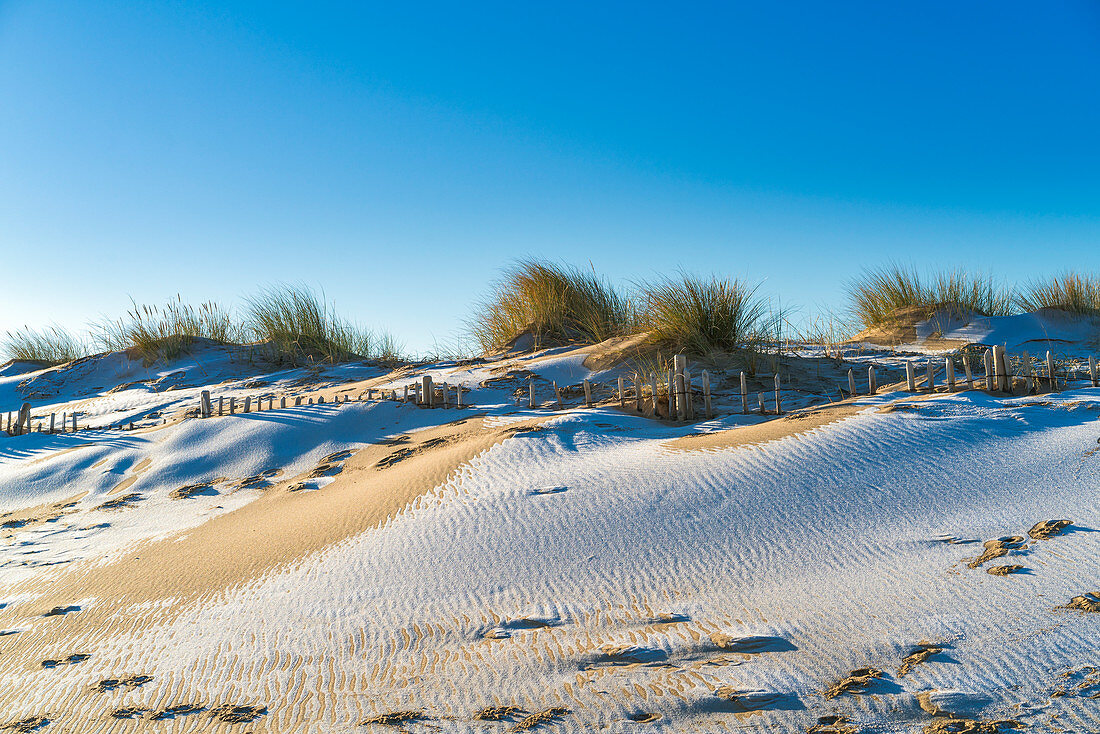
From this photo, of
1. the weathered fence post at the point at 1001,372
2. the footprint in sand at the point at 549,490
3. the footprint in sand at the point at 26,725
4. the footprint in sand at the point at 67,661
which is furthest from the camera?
the weathered fence post at the point at 1001,372

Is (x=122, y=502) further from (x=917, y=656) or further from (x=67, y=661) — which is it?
(x=917, y=656)

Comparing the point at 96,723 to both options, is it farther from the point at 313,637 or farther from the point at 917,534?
the point at 917,534

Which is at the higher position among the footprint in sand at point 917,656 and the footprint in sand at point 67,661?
the footprint in sand at point 917,656

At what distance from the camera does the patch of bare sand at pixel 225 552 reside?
7.76 feet

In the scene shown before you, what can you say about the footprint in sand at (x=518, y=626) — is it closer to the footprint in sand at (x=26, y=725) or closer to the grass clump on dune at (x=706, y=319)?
the footprint in sand at (x=26, y=725)

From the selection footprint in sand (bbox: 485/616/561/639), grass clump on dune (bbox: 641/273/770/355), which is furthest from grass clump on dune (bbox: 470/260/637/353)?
footprint in sand (bbox: 485/616/561/639)

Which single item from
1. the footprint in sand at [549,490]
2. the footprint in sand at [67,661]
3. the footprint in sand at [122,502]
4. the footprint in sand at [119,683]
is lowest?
the footprint in sand at [119,683]

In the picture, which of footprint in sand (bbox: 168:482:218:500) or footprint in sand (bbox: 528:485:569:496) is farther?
footprint in sand (bbox: 168:482:218:500)

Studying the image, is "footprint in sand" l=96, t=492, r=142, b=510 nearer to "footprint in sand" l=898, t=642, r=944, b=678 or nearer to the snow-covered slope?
the snow-covered slope

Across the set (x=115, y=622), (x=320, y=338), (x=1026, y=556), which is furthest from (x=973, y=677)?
(x=320, y=338)

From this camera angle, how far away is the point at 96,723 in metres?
1.75

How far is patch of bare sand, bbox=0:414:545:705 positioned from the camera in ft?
7.76

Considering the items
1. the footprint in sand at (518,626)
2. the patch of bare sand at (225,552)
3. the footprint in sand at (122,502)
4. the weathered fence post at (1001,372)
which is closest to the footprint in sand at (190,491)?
the footprint in sand at (122,502)

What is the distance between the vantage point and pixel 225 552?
290cm
